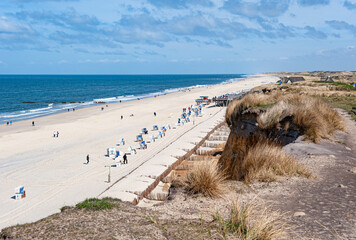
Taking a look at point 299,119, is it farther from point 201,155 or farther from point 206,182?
point 206,182

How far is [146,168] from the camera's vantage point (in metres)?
11.0

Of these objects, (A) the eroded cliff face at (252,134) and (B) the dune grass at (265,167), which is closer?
(B) the dune grass at (265,167)

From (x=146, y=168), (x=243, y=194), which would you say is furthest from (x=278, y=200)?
(x=146, y=168)

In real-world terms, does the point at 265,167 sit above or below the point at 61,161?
above

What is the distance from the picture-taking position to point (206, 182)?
6.66m

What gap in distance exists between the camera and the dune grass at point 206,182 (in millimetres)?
6520

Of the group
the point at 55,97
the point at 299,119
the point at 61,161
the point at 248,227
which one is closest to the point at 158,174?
the point at 299,119

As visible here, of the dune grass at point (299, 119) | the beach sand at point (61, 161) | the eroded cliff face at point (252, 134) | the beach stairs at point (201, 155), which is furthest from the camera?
the beach sand at point (61, 161)

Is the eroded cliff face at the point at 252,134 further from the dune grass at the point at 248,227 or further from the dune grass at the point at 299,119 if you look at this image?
the dune grass at the point at 248,227

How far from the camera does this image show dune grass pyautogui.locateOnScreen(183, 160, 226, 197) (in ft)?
21.4

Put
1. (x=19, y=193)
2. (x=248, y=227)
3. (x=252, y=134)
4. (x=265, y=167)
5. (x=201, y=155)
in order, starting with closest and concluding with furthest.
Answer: (x=248, y=227) → (x=265, y=167) → (x=252, y=134) → (x=19, y=193) → (x=201, y=155)

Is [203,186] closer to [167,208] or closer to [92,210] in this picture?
[167,208]

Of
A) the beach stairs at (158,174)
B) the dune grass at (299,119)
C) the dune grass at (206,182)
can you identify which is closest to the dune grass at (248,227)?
the dune grass at (206,182)

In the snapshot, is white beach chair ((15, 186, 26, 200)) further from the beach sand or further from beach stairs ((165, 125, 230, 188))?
beach stairs ((165, 125, 230, 188))
